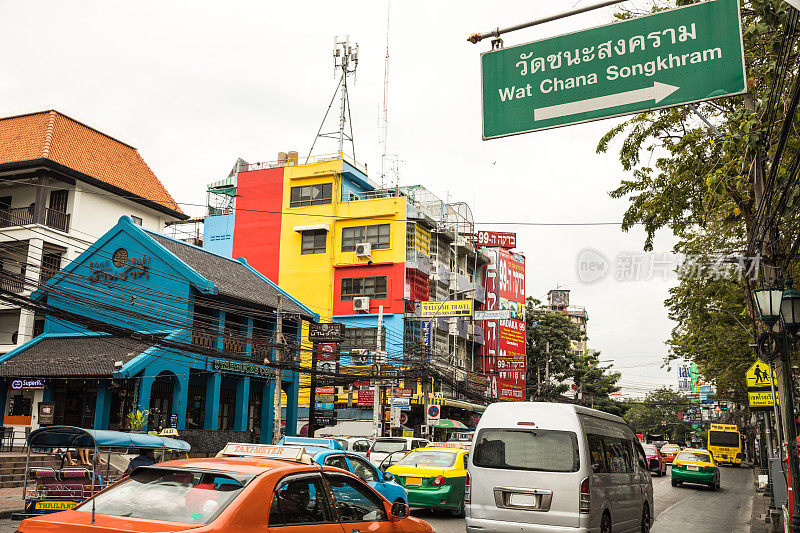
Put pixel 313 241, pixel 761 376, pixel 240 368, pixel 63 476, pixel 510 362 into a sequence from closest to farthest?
1. pixel 63 476
2. pixel 761 376
3. pixel 240 368
4. pixel 313 241
5. pixel 510 362

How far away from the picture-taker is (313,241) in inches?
2034

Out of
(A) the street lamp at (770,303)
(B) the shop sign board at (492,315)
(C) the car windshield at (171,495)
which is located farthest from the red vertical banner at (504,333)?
(C) the car windshield at (171,495)

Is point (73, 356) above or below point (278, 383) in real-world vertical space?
above

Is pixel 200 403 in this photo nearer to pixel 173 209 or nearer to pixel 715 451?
pixel 173 209

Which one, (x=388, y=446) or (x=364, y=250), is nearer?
(x=388, y=446)

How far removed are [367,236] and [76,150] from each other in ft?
61.8

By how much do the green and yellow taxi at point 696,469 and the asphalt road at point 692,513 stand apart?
1.36ft

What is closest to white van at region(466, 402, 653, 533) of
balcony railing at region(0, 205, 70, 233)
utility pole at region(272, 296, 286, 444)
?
utility pole at region(272, 296, 286, 444)

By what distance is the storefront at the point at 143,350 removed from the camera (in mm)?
28016

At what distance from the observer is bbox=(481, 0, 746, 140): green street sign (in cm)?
598

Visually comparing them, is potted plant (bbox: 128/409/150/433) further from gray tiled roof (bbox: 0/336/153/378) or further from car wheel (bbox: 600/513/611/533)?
car wheel (bbox: 600/513/611/533)

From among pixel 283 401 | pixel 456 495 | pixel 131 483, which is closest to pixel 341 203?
pixel 283 401

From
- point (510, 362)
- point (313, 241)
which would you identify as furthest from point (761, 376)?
point (510, 362)

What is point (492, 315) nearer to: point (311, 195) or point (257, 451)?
point (311, 195)
